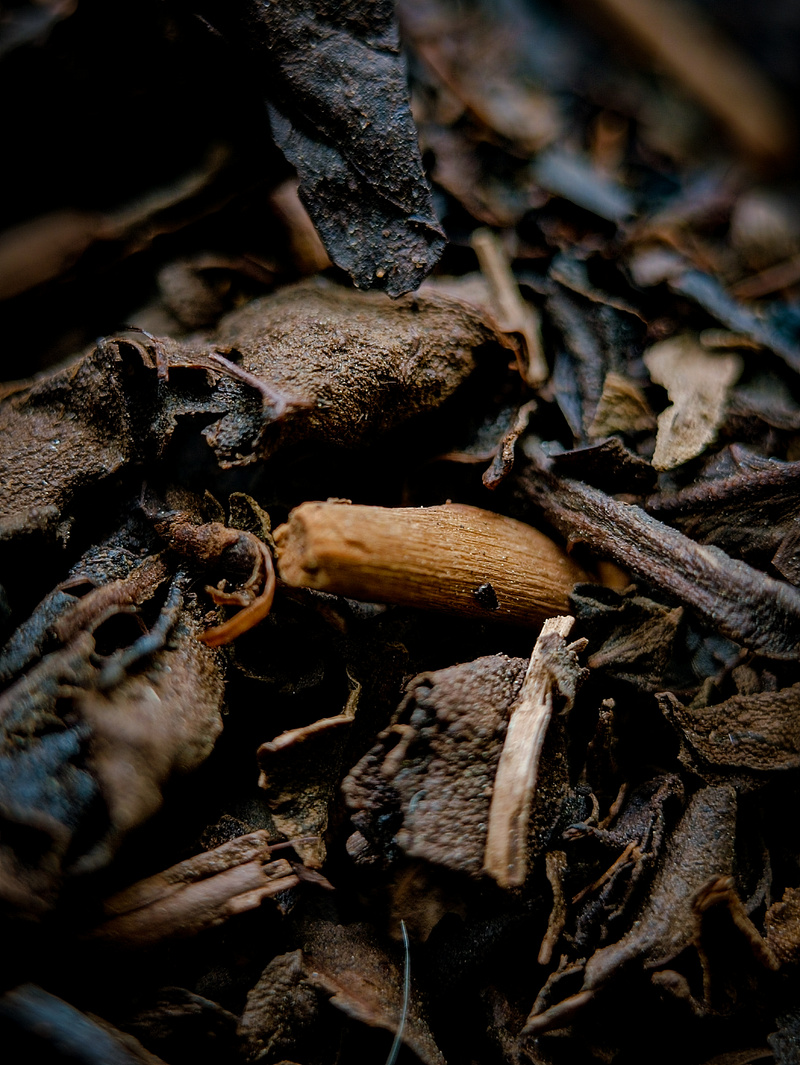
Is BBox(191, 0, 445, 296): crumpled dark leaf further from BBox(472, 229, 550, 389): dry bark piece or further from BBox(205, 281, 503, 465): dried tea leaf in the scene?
BBox(472, 229, 550, 389): dry bark piece

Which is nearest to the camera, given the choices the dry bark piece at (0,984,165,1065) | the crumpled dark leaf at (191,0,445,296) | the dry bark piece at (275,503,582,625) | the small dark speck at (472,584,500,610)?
the dry bark piece at (0,984,165,1065)

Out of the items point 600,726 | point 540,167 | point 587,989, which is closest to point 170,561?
point 600,726

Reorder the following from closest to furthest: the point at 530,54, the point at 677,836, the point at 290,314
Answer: the point at 677,836 → the point at 290,314 → the point at 530,54

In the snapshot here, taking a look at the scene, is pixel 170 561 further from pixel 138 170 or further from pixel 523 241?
pixel 523 241

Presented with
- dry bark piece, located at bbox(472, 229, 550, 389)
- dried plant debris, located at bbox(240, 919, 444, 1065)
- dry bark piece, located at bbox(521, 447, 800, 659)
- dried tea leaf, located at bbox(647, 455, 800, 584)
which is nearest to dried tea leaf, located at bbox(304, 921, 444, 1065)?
dried plant debris, located at bbox(240, 919, 444, 1065)

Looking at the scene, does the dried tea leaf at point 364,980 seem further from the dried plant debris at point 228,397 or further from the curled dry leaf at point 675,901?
the dried plant debris at point 228,397

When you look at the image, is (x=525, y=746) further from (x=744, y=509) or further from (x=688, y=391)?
(x=688, y=391)

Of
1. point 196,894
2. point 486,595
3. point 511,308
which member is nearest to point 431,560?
point 486,595
